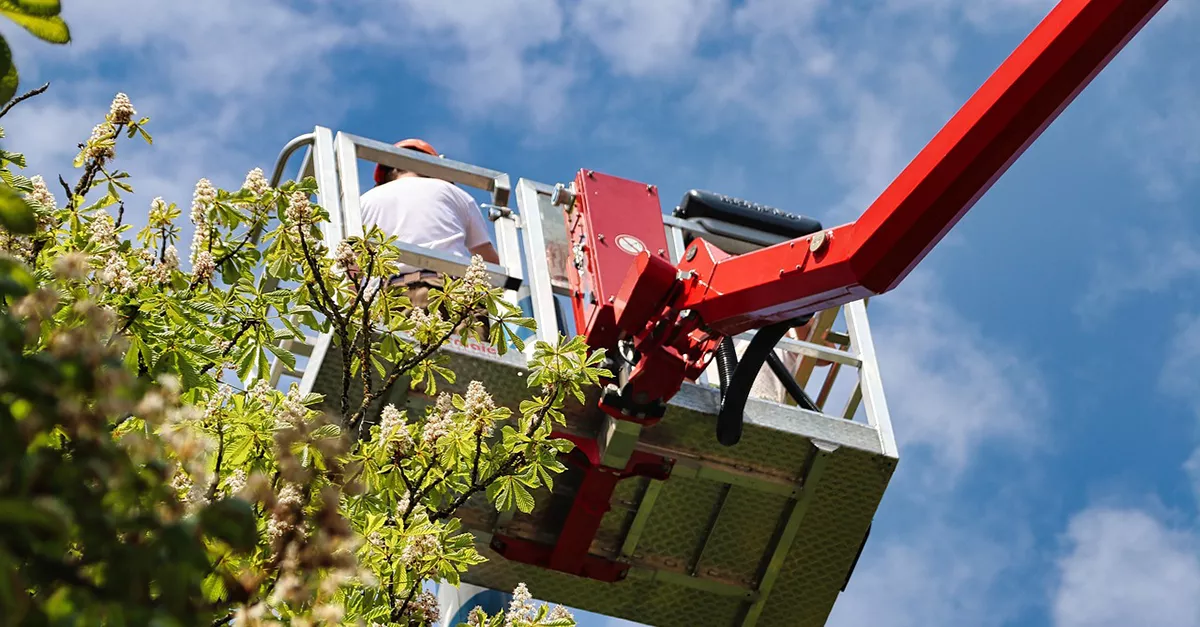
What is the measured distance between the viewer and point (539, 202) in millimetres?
9883

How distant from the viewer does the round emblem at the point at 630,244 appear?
9.17m

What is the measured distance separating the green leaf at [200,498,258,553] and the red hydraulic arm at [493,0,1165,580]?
545 centimetres

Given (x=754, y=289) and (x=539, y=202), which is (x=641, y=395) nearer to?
(x=754, y=289)

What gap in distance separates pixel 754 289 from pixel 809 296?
301mm

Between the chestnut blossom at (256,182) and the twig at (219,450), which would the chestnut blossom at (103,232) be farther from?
the twig at (219,450)

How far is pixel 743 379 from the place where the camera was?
26.6 feet

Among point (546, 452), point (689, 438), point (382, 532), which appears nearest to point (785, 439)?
point (689, 438)

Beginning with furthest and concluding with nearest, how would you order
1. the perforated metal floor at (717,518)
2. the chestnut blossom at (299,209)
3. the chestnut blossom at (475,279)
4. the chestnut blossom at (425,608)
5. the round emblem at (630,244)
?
the round emblem at (630,244), the perforated metal floor at (717,518), the chestnut blossom at (475,279), the chestnut blossom at (299,209), the chestnut blossom at (425,608)

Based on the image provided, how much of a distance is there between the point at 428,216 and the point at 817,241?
284cm

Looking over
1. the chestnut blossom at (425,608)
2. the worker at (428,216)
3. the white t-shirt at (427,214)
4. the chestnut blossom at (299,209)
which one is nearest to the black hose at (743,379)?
the worker at (428,216)

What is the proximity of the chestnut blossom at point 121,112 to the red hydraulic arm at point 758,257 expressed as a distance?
9.22 ft

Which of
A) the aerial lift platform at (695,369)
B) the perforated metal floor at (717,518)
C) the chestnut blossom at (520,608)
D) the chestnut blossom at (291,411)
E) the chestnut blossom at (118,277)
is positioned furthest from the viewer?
the perforated metal floor at (717,518)

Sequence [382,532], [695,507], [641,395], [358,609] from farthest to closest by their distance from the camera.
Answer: [695,507] → [641,395] → [382,532] → [358,609]

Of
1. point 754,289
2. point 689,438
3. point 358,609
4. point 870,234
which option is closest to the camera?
point 358,609
